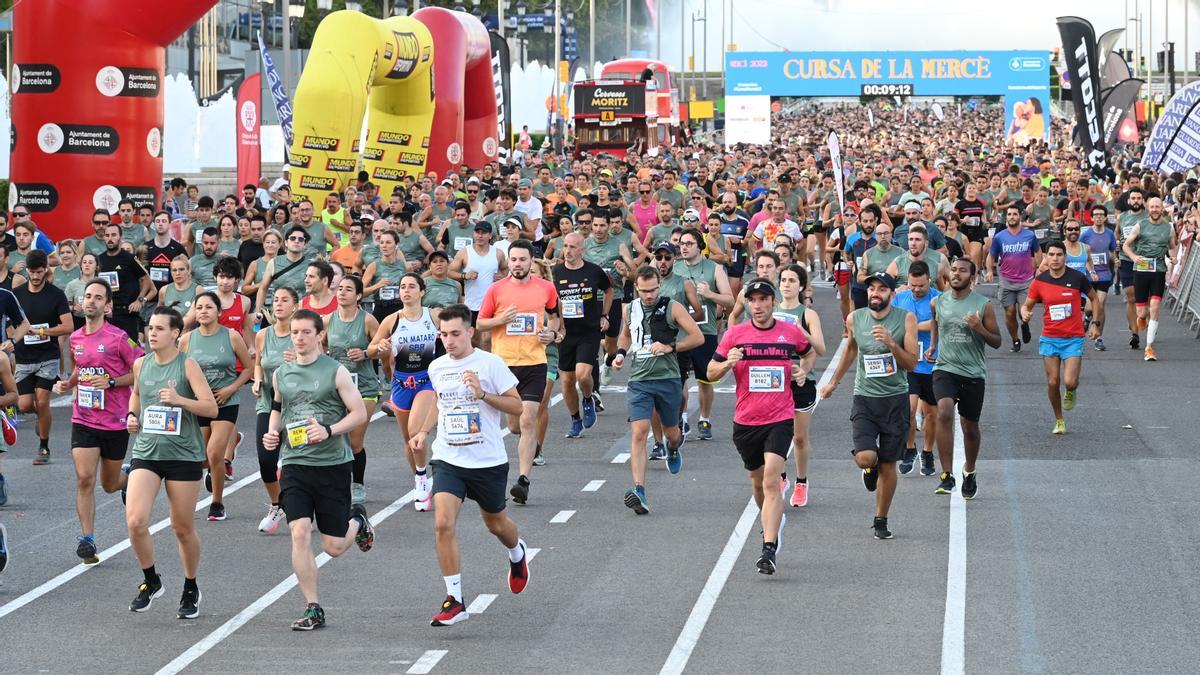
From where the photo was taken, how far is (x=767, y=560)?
33.1 feet

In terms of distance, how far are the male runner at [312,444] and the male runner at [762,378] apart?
2391 mm

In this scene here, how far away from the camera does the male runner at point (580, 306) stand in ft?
47.8

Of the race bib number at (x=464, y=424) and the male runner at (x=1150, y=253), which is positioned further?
the male runner at (x=1150, y=253)

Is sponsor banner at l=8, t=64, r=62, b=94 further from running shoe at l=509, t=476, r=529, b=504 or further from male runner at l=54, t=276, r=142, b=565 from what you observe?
running shoe at l=509, t=476, r=529, b=504

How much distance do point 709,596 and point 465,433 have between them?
165 centimetres

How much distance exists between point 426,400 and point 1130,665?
17.4 ft

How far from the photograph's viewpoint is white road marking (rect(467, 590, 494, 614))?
374 inches

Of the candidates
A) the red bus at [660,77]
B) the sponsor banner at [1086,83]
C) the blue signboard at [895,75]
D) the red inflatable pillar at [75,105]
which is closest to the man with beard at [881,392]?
the red inflatable pillar at [75,105]

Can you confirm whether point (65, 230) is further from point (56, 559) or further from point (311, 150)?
point (56, 559)

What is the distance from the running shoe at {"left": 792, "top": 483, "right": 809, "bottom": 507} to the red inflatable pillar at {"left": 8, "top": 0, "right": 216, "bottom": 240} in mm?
12315

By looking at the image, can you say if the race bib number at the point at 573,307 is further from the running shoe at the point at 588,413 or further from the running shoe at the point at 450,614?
the running shoe at the point at 450,614

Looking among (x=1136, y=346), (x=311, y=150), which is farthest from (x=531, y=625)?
(x=311, y=150)

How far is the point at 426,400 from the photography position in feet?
39.5

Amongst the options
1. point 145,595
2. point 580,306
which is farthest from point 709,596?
point 580,306
